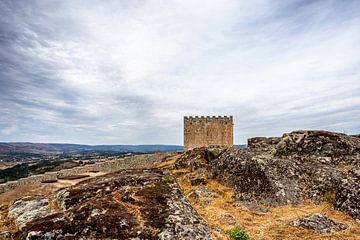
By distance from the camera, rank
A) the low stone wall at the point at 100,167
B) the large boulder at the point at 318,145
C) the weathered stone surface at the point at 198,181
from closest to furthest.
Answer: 1. the large boulder at the point at 318,145
2. the weathered stone surface at the point at 198,181
3. the low stone wall at the point at 100,167

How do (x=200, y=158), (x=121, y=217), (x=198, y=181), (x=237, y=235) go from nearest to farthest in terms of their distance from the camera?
(x=121, y=217) → (x=237, y=235) → (x=198, y=181) → (x=200, y=158)

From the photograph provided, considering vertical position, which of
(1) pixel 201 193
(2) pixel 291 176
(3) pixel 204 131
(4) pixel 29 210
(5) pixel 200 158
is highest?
(3) pixel 204 131

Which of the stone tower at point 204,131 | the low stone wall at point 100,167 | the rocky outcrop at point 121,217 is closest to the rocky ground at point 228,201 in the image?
the rocky outcrop at point 121,217

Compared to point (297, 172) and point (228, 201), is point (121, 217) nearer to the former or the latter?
point (228, 201)

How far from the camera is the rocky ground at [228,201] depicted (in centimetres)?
659

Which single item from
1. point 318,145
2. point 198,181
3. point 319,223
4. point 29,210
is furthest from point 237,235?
point 318,145

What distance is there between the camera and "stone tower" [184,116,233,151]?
140 ft

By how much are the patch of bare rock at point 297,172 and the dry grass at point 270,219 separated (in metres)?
0.41

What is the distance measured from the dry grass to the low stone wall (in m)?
21.5

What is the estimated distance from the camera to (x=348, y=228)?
8336mm

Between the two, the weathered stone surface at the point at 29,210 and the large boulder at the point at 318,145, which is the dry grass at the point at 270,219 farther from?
the weathered stone surface at the point at 29,210

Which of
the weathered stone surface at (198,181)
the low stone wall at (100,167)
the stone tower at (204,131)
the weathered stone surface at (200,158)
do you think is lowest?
the low stone wall at (100,167)

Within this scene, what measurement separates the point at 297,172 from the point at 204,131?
30785mm

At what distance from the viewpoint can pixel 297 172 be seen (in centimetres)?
1222
